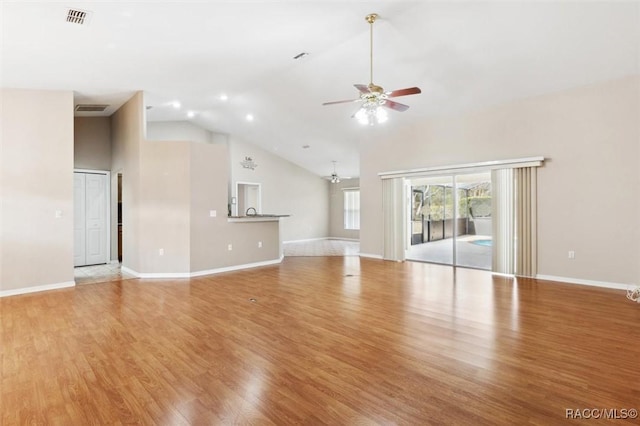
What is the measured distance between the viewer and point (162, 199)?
610 cm

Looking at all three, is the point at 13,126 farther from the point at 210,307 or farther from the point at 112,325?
the point at 210,307

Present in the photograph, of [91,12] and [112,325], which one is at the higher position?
[91,12]

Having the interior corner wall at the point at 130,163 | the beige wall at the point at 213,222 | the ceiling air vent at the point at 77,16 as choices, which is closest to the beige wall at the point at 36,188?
the interior corner wall at the point at 130,163

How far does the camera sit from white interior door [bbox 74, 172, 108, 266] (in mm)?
7172

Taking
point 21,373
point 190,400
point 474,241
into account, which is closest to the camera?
point 190,400

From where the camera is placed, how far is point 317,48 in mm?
4895

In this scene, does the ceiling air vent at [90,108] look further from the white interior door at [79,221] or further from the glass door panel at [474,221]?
the glass door panel at [474,221]

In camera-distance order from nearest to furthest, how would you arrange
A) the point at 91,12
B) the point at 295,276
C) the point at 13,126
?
the point at 91,12, the point at 13,126, the point at 295,276

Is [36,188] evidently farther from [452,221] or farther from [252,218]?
[452,221]

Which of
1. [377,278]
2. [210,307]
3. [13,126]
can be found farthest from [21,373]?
[377,278]

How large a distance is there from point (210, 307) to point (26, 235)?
339 centimetres

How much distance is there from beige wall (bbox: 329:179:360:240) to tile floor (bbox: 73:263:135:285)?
802cm

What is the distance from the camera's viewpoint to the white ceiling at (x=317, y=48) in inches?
141

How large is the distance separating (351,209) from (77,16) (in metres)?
10.5
